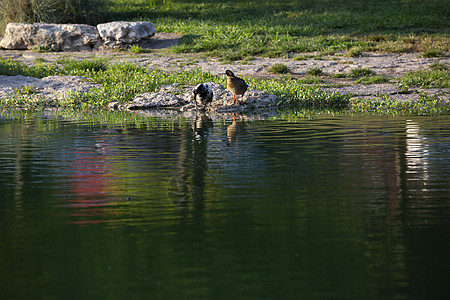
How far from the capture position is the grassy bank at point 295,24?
2291 cm

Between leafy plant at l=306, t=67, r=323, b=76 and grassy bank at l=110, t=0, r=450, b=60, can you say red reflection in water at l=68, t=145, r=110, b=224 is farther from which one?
grassy bank at l=110, t=0, r=450, b=60

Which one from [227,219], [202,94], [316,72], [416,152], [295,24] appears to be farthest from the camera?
[295,24]

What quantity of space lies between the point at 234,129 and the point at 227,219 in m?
6.35

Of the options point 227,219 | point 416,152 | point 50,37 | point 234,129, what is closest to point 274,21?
point 50,37

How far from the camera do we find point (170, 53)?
24.0 meters

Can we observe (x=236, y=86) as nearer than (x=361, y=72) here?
Yes

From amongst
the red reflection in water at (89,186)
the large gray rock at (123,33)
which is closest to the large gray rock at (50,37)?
the large gray rock at (123,33)

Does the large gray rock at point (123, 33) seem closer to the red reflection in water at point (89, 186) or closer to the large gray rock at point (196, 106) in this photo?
the large gray rock at point (196, 106)

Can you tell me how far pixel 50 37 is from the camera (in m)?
25.6

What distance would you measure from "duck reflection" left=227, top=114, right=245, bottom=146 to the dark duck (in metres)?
1.68

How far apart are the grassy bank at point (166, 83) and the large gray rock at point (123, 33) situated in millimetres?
4151

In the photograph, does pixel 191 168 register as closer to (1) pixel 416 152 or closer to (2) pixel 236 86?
(1) pixel 416 152

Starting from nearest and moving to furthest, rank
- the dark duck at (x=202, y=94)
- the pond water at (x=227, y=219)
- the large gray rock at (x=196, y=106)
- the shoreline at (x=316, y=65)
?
the pond water at (x=227, y=219), the dark duck at (x=202, y=94), the large gray rock at (x=196, y=106), the shoreline at (x=316, y=65)

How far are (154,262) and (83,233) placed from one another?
91cm
